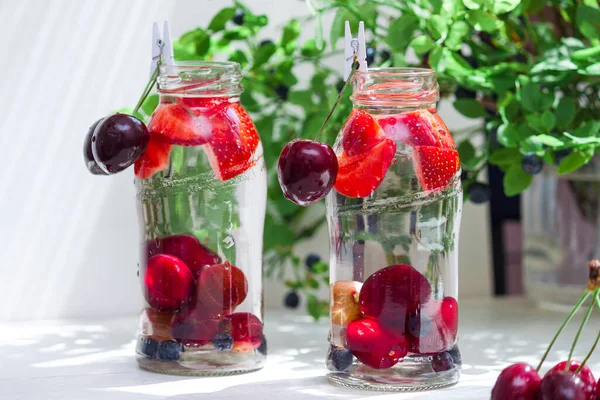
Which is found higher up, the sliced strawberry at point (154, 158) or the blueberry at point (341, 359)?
the sliced strawberry at point (154, 158)

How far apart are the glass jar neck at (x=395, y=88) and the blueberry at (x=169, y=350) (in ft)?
0.90

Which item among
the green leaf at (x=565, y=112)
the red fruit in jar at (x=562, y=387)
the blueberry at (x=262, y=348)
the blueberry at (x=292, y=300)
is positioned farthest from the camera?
the blueberry at (x=292, y=300)

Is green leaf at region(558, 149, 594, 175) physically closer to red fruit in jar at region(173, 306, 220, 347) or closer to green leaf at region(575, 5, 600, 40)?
green leaf at region(575, 5, 600, 40)

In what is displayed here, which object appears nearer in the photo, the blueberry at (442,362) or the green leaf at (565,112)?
the blueberry at (442,362)

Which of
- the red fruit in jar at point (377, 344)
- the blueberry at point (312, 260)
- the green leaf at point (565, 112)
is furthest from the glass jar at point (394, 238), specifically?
the blueberry at point (312, 260)

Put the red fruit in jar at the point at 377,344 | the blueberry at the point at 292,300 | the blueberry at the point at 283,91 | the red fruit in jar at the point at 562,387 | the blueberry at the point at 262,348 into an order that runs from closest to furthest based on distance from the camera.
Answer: the red fruit in jar at the point at 562,387, the red fruit in jar at the point at 377,344, the blueberry at the point at 262,348, the blueberry at the point at 283,91, the blueberry at the point at 292,300

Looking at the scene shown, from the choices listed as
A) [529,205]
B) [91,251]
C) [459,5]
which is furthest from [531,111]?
[91,251]

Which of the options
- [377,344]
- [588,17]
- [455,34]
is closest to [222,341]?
[377,344]

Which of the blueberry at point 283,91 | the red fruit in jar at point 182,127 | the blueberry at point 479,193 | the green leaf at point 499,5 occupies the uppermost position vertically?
the green leaf at point 499,5

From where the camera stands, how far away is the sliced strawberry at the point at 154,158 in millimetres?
830

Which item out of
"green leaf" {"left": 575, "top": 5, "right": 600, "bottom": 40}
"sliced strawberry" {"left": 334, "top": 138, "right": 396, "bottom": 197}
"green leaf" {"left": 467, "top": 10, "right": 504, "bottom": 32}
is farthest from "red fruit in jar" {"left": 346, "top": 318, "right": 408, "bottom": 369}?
"green leaf" {"left": 575, "top": 5, "right": 600, "bottom": 40}

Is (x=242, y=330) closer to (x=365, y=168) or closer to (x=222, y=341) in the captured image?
(x=222, y=341)

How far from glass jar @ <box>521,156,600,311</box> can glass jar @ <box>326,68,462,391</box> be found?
0.40 meters

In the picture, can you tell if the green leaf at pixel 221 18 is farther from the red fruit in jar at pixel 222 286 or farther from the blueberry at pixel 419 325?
the blueberry at pixel 419 325
